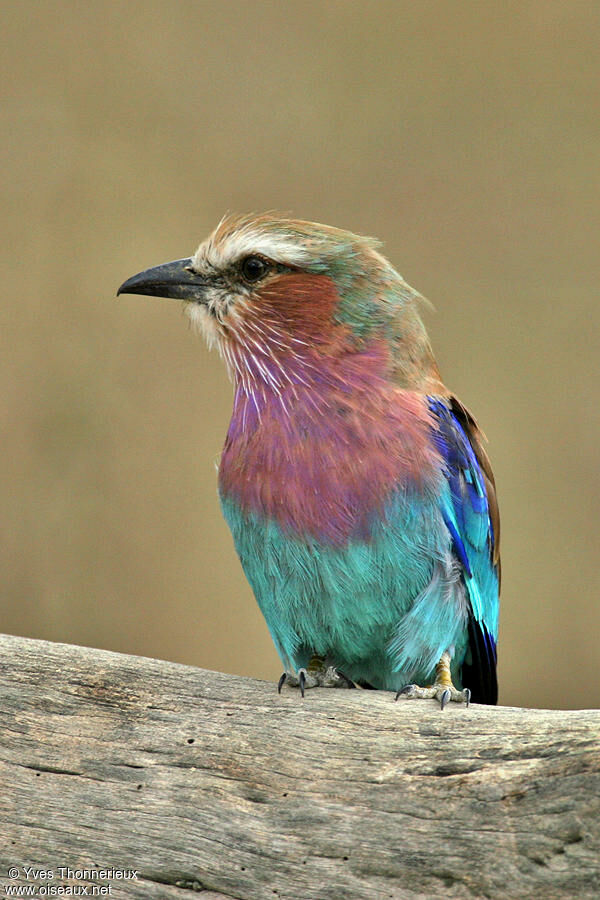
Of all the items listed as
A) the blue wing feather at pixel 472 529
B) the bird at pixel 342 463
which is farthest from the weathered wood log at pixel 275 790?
the blue wing feather at pixel 472 529

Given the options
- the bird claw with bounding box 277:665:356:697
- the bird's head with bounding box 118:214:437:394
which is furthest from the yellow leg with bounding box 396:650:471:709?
the bird's head with bounding box 118:214:437:394

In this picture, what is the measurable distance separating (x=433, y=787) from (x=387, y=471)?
0.59m

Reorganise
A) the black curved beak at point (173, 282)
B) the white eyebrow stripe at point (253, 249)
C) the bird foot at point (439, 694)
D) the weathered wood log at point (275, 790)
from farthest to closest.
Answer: the black curved beak at point (173, 282)
the white eyebrow stripe at point (253, 249)
the bird foot at point (439, 694)
the weathered wood log at point (275, 790)

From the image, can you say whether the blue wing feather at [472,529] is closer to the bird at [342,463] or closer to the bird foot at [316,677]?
the bird at [342,463]

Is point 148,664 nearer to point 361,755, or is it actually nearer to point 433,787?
point 361,755

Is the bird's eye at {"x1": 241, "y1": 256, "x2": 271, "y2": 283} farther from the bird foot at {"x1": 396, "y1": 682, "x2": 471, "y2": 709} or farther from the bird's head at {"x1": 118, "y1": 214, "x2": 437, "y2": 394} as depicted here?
the bird foot at {"x1": 396, "y1": 682, "x2": 471, "y2": 709}

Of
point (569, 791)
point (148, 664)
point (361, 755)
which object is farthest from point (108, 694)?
point (569, 791)

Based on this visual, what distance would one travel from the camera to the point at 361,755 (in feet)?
5.55

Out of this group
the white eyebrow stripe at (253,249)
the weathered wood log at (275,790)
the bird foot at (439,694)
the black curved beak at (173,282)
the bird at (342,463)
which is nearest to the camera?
the weathered wood log at (275,790)

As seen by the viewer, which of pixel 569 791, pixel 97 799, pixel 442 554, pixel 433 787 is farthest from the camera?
pixel 442 554

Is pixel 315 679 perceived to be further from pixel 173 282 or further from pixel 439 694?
pixel 173 282

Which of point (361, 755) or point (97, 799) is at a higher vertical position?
point (361, 755)

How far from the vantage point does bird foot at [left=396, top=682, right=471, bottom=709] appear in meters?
1.82

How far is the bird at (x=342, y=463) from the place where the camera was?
195 cm
